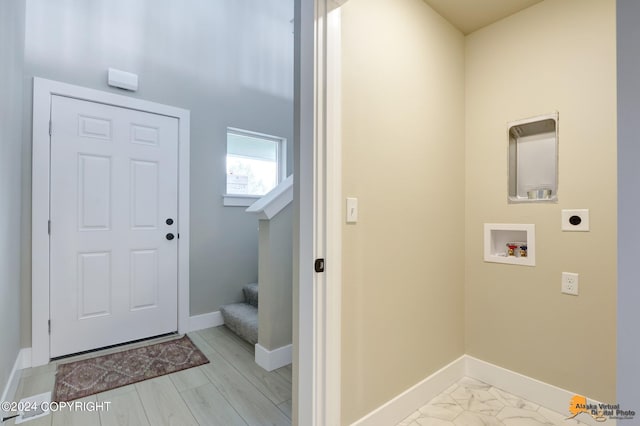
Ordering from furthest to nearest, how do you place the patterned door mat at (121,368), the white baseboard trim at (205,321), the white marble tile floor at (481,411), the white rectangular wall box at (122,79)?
the white baseboard trim at (205,321) < the white rectangular wall box at (122,79) < the patterned door mat at (121,368) < the white marble tile floor at (481,411)

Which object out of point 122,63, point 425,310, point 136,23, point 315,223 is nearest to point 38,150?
point 122,63

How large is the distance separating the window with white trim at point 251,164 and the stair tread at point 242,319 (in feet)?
3.52

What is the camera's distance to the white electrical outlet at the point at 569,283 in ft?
5.65

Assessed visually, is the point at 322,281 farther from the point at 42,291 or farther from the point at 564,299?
the point at 42,291

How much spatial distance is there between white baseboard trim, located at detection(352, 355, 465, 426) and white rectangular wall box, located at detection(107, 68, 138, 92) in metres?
3.04

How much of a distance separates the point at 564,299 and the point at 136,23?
389 cm

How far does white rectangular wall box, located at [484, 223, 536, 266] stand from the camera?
1898 mm

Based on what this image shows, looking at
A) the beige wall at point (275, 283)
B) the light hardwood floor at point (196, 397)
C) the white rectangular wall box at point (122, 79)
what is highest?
the white rectangular wall box at point (122, 79)

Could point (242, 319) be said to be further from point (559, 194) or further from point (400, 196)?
point (559, 194)

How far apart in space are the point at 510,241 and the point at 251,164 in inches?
104

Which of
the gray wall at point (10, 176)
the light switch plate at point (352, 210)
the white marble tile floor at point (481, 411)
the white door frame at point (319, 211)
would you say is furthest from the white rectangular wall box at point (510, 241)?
the gray wall at point (10, 176)

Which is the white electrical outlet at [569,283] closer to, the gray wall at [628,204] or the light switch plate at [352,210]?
the gray wall at [628,204]

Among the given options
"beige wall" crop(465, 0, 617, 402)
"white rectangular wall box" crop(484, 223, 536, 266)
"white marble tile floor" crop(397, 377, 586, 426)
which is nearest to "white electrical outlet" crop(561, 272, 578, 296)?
"beige wall" crop(465, 0, 617, 402)

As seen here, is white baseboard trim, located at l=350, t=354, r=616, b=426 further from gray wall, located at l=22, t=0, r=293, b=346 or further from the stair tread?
gray wall, located at l=22, t=0, r=293, b=346
